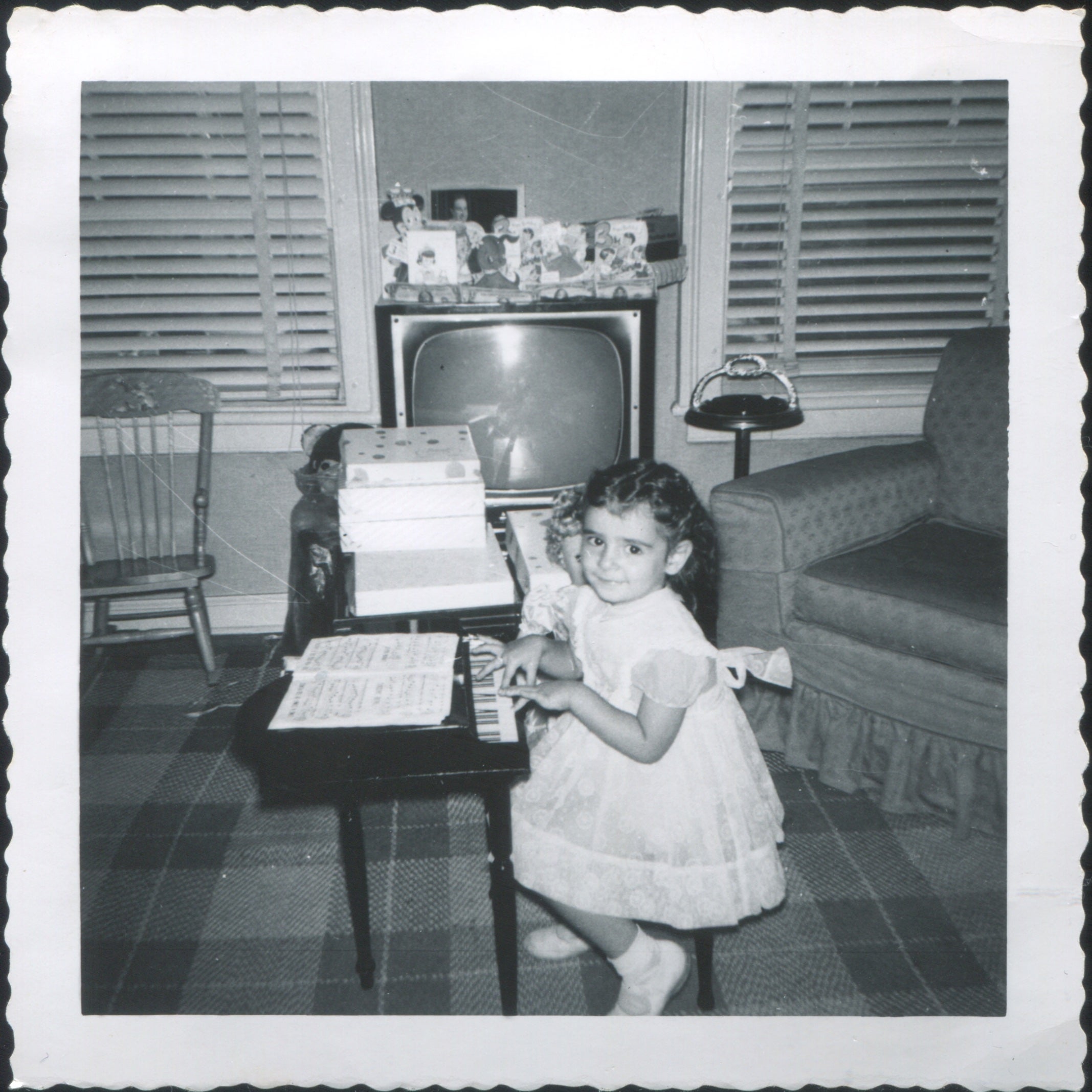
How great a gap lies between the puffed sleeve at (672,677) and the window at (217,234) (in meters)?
1.94

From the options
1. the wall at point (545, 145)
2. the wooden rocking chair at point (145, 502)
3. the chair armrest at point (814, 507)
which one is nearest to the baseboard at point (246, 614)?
the wooden rocking chair at point (145, 502)

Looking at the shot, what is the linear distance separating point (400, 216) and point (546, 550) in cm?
142

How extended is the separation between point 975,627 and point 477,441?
1310mm

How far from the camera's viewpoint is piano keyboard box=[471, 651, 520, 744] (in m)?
1.12

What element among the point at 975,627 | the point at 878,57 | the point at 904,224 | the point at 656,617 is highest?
the point at 904,224

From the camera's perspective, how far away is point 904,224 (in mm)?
2689

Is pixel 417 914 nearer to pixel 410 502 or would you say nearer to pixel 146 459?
pixel 410 502

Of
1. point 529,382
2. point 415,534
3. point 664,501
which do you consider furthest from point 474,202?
point 664,501

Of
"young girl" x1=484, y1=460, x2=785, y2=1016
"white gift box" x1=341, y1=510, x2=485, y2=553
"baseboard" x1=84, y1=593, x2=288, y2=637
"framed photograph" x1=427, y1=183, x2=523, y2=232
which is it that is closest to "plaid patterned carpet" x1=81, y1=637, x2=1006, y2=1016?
"young girl" x1=484, y1=460, x2=785, y2=1016

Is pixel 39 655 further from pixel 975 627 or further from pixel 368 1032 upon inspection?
pixel 975 627

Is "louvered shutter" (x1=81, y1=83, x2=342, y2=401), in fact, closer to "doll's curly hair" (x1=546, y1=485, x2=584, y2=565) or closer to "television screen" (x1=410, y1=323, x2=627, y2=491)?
"television screen" (x1=410, y1=323, x2=627, y2=491)

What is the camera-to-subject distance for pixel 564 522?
4.75 feet

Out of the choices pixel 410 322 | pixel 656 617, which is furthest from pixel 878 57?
pixel 410 322

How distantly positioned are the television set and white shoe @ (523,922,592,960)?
1097mm
